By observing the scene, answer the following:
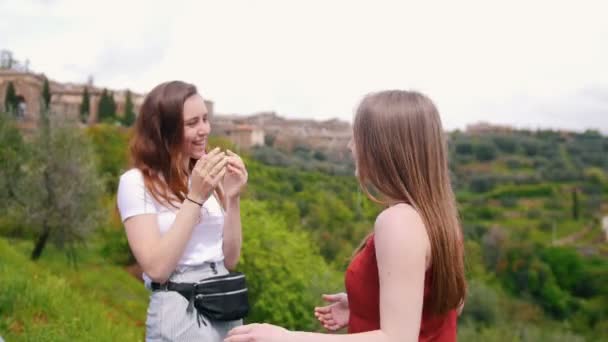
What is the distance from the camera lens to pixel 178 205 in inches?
90.2

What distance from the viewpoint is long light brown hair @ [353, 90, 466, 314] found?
5.34ft

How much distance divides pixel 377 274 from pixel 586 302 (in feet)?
153

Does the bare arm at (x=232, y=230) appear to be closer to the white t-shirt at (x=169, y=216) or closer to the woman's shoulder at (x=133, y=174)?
the white t-shirt at (x=169, y=216)

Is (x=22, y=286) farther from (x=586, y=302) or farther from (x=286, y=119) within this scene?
(x=286, y=119)

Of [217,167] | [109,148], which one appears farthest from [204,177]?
[109,148]

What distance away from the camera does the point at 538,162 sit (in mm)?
83500

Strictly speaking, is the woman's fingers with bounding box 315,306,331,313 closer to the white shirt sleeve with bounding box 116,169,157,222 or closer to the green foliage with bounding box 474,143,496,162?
the white shirt sleeve with bounding box 116,169,157,222

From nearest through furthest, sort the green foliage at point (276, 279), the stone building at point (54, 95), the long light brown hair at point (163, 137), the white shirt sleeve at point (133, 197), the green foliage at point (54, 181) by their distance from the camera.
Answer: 1. the white shirt sleeve at point (133, 197)
2. the long light brown hair at point (163, 137)
3. the green foliage at point (54, 181)
4. the stone building at point (54, 95)
5. the green foliage at point (276, 279)

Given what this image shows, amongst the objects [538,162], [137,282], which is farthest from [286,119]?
[137,282]

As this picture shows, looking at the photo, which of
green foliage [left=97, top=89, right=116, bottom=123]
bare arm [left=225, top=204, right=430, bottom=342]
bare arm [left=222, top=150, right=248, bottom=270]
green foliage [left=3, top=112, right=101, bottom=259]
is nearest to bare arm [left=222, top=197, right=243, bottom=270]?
bare arm [left=222, top=150, right=248, bottom=270]

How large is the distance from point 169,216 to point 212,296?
13.2 inches

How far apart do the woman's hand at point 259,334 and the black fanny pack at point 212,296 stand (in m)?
0.55

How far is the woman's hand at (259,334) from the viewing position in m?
1.59

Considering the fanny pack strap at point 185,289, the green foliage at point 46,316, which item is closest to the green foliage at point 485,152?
the green foliage at point 46,316
